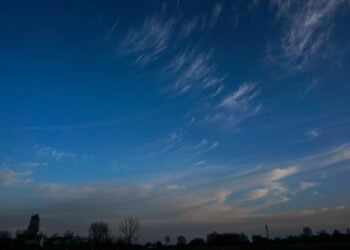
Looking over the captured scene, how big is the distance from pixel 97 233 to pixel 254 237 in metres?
67.3

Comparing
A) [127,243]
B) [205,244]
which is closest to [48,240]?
[127,243]

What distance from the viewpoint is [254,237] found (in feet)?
555

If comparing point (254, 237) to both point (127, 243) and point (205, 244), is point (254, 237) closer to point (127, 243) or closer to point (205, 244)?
point (205, 244)

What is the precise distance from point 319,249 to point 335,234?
239ft

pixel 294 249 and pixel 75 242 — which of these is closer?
pixel 294 249

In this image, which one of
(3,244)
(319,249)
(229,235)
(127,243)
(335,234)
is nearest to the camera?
(319,249)

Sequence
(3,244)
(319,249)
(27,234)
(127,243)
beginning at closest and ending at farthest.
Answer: (319,249)
(3,244)
(127,243)
(27,234)

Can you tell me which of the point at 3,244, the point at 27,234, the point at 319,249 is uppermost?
the point at 27,234

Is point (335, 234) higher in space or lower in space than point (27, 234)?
lower

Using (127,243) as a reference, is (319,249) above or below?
below

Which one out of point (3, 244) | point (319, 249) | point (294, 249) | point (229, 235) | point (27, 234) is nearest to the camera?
point (319, 249)

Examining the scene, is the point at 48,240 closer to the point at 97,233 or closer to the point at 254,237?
the point at 97,233

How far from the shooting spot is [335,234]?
145 metres

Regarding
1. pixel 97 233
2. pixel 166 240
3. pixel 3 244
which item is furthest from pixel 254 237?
pixel 3 244
